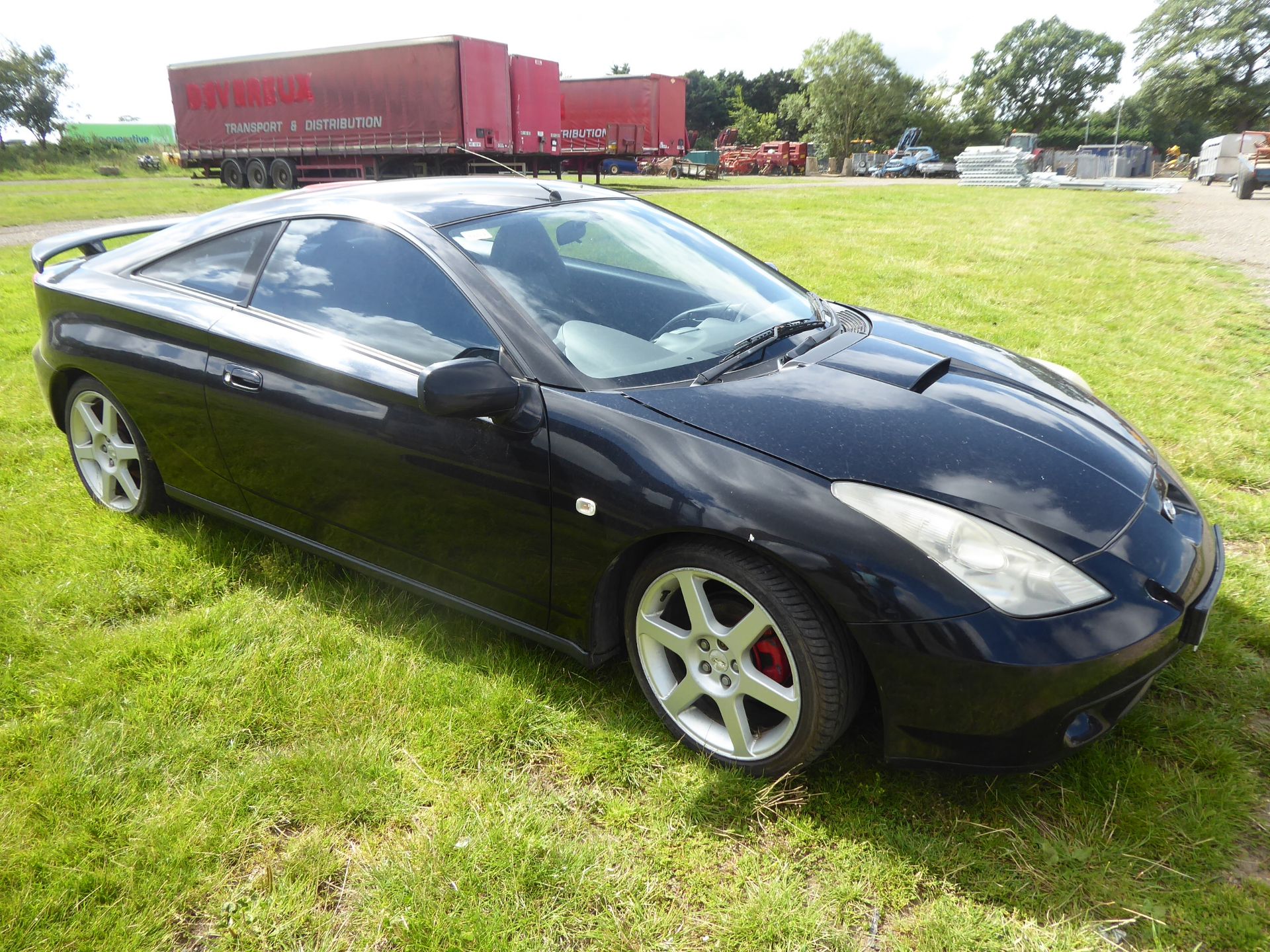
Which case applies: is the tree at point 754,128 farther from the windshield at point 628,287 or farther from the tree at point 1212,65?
the windshield at point 628,287

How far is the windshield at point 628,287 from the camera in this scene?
8.07 ft

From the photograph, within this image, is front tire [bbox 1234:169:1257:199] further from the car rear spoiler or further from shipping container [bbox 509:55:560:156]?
the car rear spoiler

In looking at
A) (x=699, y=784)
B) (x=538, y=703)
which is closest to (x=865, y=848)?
(x=699, y=784)

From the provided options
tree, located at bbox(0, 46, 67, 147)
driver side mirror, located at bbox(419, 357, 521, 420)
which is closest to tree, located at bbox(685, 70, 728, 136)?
tree, located at bbox(0, 46, 67, 147)

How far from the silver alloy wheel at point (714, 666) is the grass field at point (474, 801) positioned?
116 mm

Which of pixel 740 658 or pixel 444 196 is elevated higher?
pixel 444 196

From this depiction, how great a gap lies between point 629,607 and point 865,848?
832 millimetres

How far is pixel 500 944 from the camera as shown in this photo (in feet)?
5.92

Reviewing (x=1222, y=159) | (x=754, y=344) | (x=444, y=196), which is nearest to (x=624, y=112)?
(x=1222, y=159)

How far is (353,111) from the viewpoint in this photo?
21.7m

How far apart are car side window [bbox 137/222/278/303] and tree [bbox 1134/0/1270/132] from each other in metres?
71.3

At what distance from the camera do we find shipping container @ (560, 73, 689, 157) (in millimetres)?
28250

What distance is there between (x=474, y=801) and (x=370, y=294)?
62.6 inches

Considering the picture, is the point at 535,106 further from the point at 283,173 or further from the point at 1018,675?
the point at 1018,675
